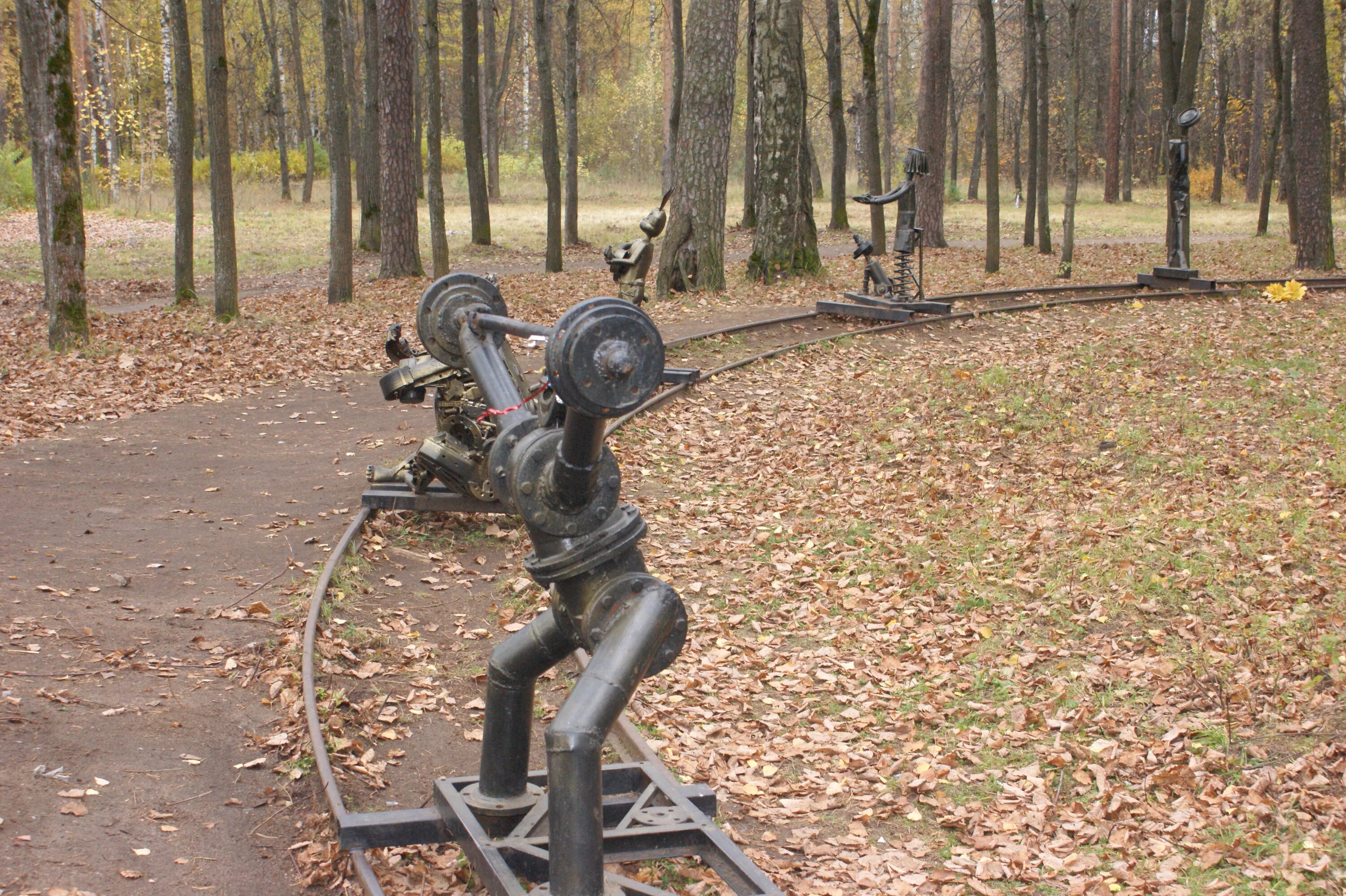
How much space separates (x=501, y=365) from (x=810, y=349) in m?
10.4

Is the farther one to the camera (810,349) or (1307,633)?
(810,349)

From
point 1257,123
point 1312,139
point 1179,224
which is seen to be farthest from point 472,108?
point 1257,123

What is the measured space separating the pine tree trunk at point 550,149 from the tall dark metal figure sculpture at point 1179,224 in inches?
423

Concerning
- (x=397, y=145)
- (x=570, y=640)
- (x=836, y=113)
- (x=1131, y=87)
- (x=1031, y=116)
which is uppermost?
(x=1131, y=87)

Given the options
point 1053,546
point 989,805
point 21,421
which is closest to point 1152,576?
point 1053,546

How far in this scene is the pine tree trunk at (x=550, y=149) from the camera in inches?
861

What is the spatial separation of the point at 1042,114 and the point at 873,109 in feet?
10.4

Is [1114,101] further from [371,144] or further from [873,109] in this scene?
[371,144]

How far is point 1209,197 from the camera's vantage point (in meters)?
45.7

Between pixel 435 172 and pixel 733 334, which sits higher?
pixel 435 172

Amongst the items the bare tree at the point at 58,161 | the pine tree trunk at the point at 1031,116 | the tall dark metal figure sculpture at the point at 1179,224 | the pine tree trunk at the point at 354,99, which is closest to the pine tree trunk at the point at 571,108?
the pine tree trunk at the point at 354,99

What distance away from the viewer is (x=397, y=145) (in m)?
20.5

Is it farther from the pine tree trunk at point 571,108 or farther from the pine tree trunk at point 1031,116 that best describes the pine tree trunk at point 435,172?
the pine tree trunk at point 1031,116

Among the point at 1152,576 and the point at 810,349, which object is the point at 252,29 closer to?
the point at 810,349
